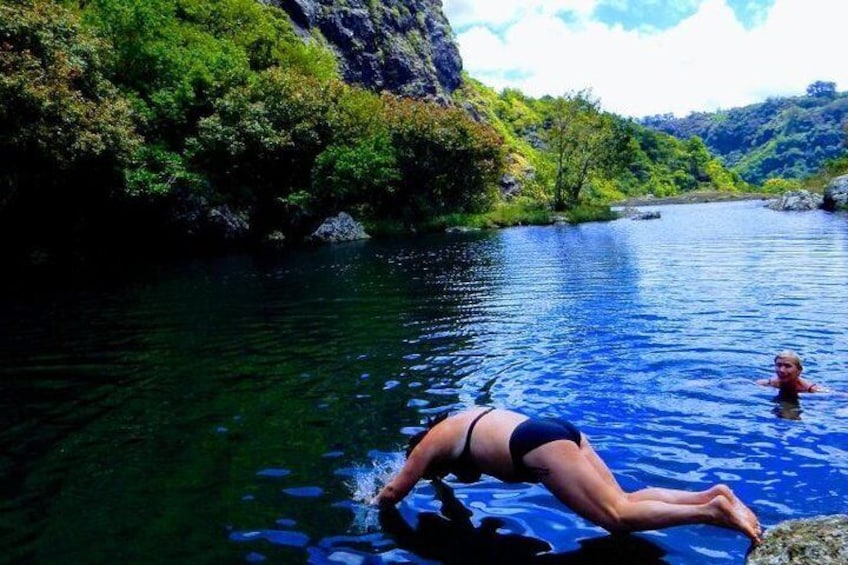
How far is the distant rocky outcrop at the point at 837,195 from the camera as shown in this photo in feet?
179

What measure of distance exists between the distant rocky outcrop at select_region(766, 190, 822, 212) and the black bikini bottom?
67.4 m

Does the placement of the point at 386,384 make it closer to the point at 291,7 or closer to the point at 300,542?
the point at 300,542

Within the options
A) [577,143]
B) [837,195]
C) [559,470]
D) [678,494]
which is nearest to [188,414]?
[559,470]

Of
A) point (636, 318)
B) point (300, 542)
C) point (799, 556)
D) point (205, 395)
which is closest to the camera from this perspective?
point (799, 556)

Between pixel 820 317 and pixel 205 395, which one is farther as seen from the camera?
pixel 820 317

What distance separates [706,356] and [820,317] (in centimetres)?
495

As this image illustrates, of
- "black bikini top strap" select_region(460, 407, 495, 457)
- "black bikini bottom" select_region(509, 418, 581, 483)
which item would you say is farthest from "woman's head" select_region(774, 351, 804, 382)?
"black bikini top strap" select_region(460, 407, 495, 457)

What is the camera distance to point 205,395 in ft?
35.3

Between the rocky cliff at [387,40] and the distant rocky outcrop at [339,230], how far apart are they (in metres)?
49.6

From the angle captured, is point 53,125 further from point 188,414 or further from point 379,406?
point 379,406

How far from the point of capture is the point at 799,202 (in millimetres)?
63031

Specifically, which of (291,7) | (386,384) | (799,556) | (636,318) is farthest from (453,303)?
(291,7)

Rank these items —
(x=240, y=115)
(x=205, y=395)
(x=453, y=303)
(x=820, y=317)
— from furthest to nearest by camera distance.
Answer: (x=240, y=115), (x=453, y=303), (x=820, y=317), (x=205, y=395)

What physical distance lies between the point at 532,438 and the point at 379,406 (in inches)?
190
